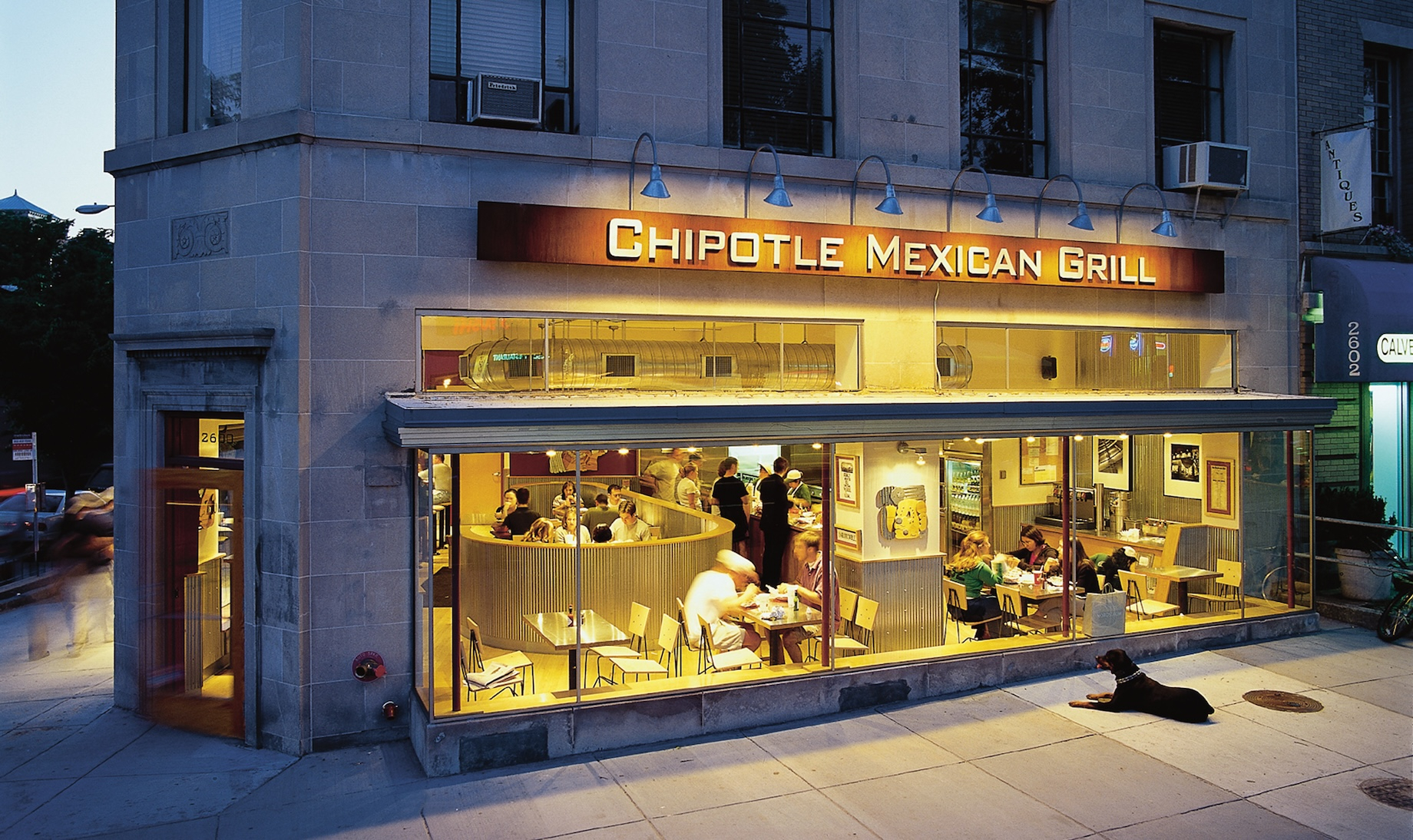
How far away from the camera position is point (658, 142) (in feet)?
35.7

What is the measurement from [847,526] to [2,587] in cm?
1643

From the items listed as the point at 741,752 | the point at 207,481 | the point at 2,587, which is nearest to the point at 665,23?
the point at 207,481

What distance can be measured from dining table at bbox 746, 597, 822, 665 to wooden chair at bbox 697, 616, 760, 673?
0.24m

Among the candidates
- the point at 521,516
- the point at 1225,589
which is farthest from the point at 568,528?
the point at 1225,589

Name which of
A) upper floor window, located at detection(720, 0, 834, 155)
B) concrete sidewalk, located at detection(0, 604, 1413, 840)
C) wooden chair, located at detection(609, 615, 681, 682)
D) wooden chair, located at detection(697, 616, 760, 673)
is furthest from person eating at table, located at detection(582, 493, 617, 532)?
upper floor window, located at detection(720, 0, 834, 155)

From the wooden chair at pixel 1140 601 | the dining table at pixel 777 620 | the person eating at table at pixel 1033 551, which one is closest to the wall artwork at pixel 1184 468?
the wooden chair at pixel 1140 601

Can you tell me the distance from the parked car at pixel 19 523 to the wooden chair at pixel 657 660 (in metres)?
16.9

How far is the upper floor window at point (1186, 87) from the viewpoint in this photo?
14430mm

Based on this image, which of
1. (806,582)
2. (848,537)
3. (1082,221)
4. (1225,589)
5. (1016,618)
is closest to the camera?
(806,582)

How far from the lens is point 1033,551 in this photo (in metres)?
12.3

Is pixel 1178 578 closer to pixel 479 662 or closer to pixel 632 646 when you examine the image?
pixel 632 646

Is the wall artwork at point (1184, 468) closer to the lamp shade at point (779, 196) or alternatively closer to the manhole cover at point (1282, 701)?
the manhole cover at point (1282, 701)

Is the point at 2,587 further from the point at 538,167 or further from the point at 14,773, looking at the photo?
the point at 538,167

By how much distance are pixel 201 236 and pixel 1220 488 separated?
13640 mm
